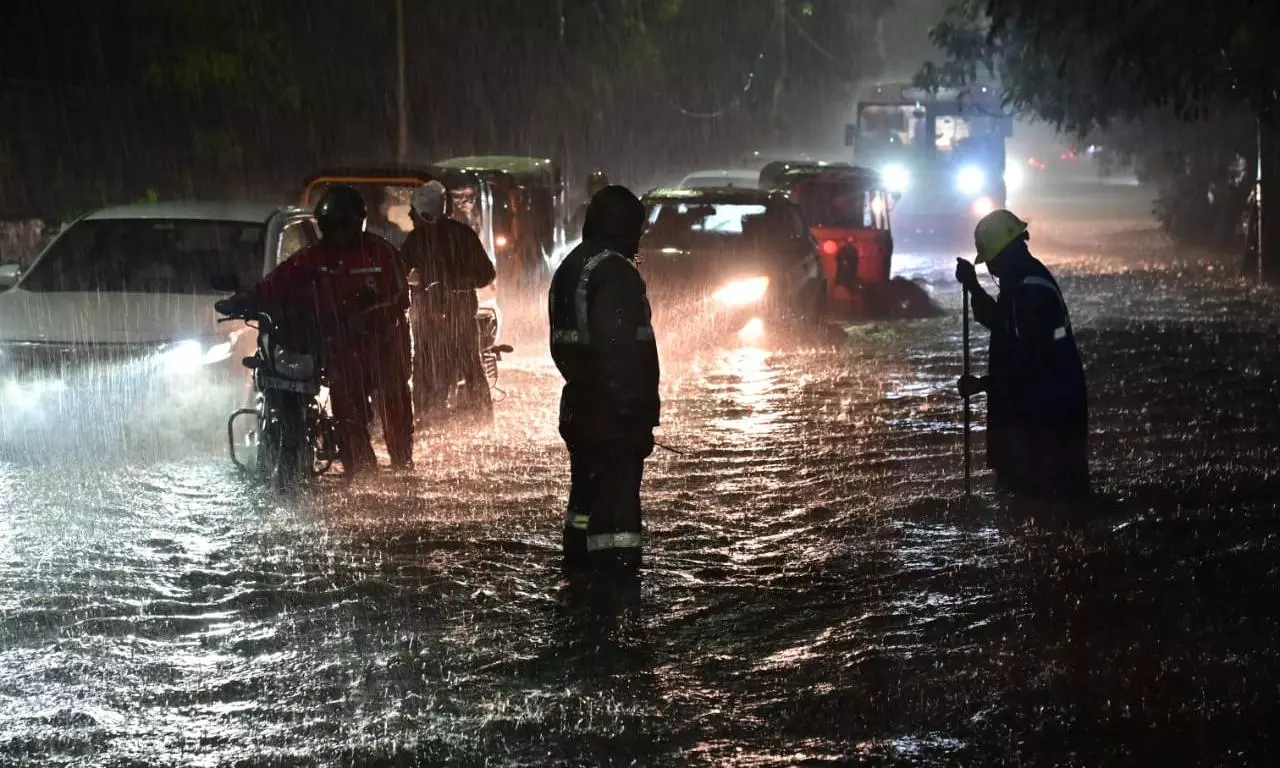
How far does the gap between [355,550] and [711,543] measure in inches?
67.4

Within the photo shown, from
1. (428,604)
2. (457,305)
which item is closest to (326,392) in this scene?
(457,305)

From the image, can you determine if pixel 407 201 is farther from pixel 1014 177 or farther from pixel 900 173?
pixel 1014 177

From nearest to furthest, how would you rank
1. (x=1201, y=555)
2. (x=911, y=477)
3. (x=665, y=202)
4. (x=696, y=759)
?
1. (x=696, y=759)
2. (x=1201, y=555)
3. (x=911, y=477)
4. (x=665, y=202)

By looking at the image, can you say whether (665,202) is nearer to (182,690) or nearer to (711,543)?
(711,543)

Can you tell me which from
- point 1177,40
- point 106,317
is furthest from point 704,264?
point 106,317

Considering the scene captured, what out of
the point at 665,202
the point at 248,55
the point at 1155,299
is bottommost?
the point at 1155,299

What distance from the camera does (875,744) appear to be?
5551 mm

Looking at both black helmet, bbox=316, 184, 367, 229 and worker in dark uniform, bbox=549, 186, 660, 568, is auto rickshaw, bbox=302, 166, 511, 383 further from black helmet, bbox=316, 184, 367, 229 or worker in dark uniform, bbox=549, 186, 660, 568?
worker in dark uniform, bbox=549, 186, 660, 568

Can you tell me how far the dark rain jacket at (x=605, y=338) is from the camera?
24.0 feet

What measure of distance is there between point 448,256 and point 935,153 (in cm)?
2835

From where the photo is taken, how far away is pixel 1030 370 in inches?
340

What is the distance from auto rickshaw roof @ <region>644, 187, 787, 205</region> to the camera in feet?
61.7

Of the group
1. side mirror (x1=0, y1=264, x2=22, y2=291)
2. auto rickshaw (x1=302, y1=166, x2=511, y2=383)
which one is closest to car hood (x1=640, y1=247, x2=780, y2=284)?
auto rickshaw (x1=302, y1=166, x2=511, y2=383)

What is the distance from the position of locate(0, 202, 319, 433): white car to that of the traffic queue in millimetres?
19
